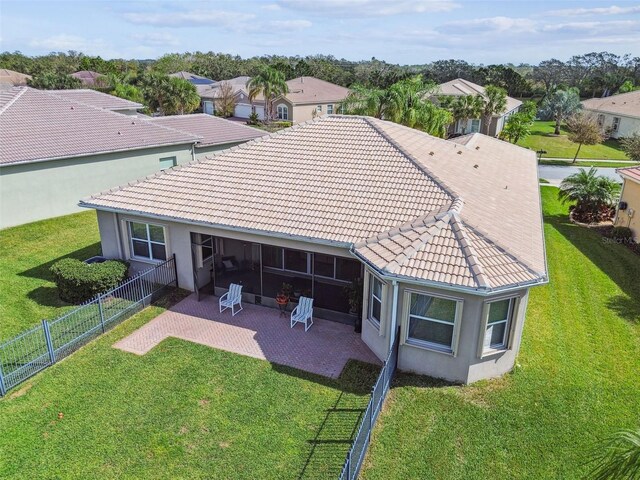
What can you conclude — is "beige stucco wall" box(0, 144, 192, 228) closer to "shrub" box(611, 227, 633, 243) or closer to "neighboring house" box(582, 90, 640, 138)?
"shrub" box(611, 227, 633, 243)

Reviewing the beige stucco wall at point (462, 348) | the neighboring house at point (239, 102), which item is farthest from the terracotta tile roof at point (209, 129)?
the neighboring house at point (239, 102)

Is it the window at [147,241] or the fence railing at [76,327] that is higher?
the window at [147,241]

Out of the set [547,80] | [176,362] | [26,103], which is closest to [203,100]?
[26,103]

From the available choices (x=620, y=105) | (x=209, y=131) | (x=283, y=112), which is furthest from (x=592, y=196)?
(x=283, y=112)

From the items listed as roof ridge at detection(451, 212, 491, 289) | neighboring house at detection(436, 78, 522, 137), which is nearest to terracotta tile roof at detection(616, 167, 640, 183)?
roof ridge at detection(451, 212, 491, 289)

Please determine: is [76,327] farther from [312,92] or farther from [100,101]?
[312,92]

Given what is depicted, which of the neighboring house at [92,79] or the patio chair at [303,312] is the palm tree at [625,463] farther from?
the neighboring house at [92,79]

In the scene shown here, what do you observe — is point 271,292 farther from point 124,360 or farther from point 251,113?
point 251,113
